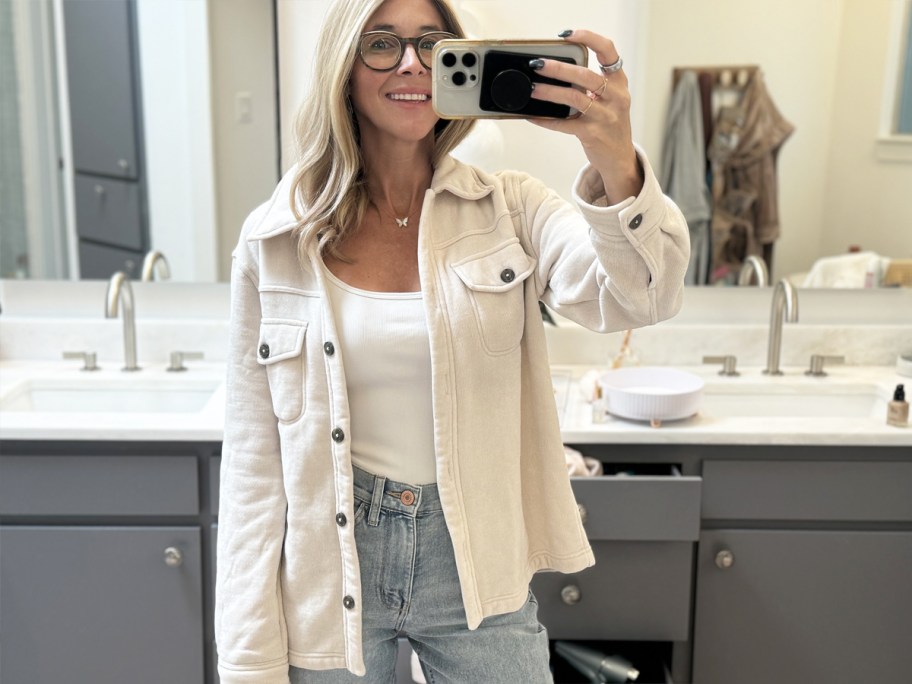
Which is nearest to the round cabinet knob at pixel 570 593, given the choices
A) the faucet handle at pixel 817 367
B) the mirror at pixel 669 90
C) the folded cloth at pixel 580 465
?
the folded cloth at pixel 580 465

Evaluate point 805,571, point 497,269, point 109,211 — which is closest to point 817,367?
point 805,571

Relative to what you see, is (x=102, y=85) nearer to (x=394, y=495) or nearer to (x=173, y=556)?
(x=173, y=556)

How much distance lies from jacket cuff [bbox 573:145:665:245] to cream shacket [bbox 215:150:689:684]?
104 millimetres

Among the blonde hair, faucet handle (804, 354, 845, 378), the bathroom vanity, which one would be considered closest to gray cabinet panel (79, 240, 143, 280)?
the bathroom vanity

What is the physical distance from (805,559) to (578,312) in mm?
943

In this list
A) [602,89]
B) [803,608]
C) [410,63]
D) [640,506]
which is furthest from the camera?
[803,608]

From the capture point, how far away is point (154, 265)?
7.03 feet

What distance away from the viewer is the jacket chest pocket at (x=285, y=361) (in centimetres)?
114

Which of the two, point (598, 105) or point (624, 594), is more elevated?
point (598, 105)

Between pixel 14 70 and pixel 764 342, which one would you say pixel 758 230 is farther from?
pixel 14 70

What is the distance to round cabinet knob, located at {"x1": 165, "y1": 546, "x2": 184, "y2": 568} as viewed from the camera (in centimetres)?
176

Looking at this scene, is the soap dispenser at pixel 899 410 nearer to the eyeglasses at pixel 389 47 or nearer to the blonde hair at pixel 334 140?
the blonde hair at pixel 334 140

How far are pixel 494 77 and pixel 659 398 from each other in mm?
904

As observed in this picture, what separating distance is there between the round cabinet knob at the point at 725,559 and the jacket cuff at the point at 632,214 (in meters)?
0.98
